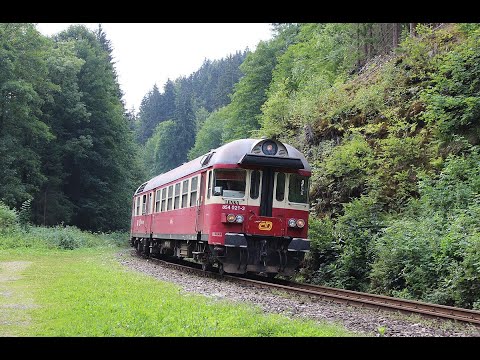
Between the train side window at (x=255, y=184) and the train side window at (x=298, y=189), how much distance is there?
0.88 meters

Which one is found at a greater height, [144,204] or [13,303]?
[144,204]

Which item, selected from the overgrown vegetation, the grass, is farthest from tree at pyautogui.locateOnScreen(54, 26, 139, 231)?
the grass

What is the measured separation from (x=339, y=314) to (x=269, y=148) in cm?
642

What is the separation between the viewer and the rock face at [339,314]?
26.3ft

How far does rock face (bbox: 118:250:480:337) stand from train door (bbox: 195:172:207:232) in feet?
7.91

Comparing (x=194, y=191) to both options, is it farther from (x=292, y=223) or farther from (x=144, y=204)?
(x=144, y=204)

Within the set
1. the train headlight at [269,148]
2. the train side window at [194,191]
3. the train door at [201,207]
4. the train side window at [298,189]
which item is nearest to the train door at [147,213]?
the train side window at [194,191]

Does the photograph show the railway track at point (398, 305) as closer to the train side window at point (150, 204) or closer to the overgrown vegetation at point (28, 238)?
the train side window at point (150, 204)

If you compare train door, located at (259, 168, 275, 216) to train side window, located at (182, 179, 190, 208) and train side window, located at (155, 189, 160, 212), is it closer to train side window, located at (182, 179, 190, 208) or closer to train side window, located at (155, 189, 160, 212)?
train side window, located at (182, 179, 190, 208)

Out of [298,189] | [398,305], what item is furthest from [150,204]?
[398,305]

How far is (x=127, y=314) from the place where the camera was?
8.34 meters

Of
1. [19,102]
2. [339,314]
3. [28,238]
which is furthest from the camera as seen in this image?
[19,102]

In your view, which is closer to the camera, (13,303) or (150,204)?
(13,303)
